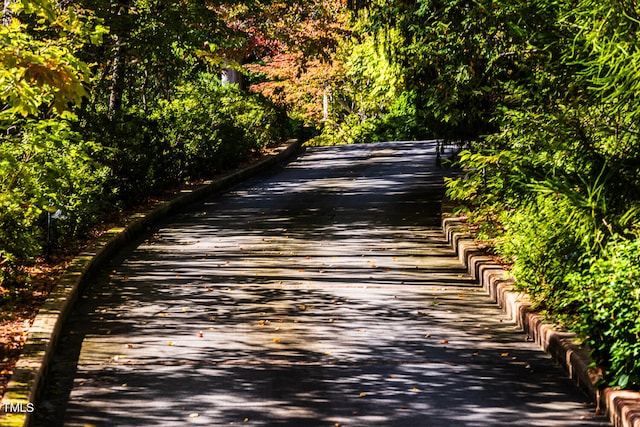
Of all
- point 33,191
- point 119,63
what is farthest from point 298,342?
point 119,63

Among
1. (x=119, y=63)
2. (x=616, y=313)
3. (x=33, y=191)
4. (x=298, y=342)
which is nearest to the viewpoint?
(x=616, y=313)

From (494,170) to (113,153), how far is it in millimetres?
7365

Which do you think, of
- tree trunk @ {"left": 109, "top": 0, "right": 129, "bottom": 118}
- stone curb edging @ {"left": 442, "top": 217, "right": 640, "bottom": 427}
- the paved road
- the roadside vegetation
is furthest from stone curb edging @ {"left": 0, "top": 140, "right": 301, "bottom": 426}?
stone curb edging @ {"left": 442, "top": 217, "right": 640, "bottom": 427}

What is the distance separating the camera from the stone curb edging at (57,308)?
6641mm

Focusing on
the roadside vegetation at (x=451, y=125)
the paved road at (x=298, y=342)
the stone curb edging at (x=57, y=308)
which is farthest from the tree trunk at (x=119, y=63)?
the paved road at (x=298, y=342)

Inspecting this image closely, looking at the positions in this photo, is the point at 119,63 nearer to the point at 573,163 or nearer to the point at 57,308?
the point at 57,308

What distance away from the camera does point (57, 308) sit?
9.32 metres

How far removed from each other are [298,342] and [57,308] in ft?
8.31

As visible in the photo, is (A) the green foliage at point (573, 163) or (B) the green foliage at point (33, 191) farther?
(B) the green foliage at point (33, 191)

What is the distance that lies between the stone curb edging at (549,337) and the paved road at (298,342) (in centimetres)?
13

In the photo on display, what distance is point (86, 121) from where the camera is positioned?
16578 mm

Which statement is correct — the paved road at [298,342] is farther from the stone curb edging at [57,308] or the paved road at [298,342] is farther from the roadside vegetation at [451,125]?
the roadside vegetation at [451,125]

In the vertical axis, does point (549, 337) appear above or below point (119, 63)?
below

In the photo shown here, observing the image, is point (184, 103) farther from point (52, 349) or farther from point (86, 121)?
point (52, 349)
